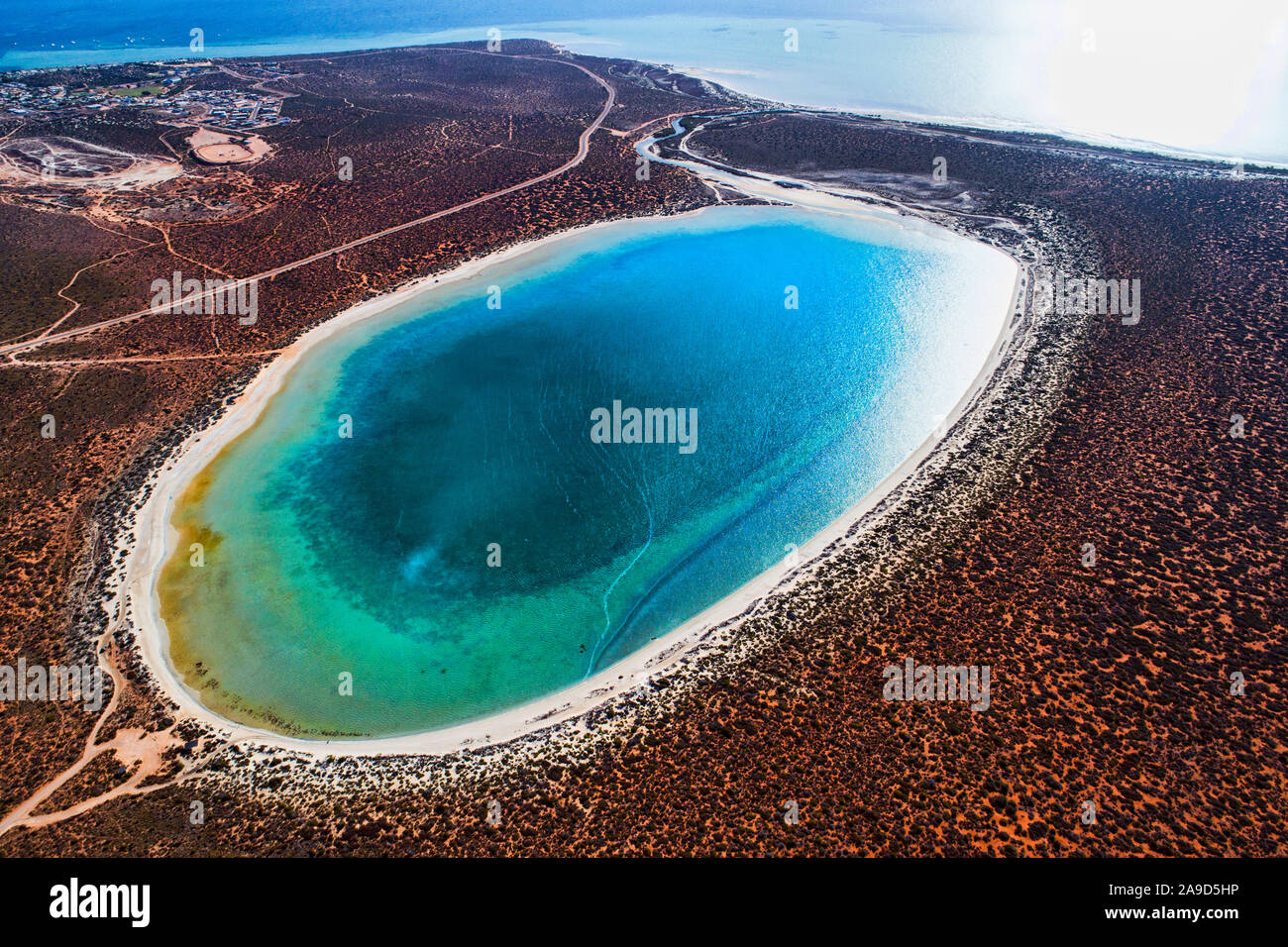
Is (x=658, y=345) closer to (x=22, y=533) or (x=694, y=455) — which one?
(x=694, y=455)

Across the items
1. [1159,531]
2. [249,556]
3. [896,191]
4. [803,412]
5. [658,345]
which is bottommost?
[249,556]

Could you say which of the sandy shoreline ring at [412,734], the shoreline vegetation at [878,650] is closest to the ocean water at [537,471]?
the sandy shoreline ring at [412,734]

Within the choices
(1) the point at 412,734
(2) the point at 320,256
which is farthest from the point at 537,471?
(2) the point at 320,256

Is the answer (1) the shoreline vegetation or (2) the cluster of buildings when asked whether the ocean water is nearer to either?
(1) the shoreline vegetation

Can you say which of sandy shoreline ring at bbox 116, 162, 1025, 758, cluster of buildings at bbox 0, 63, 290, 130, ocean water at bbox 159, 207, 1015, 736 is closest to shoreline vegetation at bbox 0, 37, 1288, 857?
sandy shoreline ring at bbox 116, 162, 1025, 758

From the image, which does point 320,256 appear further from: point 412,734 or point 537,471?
point 412,734

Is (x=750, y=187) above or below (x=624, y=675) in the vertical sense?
above
